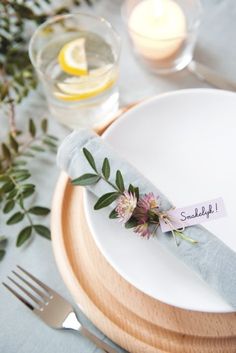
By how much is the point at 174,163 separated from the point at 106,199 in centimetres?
14

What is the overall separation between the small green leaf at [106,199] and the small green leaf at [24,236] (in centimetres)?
17

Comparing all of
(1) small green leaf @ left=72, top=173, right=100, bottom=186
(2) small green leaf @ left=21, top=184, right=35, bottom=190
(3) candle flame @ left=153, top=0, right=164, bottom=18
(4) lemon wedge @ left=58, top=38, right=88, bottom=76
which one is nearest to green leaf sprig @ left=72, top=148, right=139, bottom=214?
(1) small green leaf @ left=72, top=173, right=100, bottom=186

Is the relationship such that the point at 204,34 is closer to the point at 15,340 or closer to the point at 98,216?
the point at 98,216

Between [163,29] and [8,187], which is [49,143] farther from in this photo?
[163,29]

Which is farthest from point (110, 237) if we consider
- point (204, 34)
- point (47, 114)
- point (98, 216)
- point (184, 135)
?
point (204, 34)

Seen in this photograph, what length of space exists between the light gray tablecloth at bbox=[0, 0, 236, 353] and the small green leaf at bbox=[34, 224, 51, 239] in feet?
0.06

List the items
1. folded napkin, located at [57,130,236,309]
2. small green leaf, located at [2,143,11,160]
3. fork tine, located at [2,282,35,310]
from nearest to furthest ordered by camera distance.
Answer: folded napkin, located at [57,130,236,309] < fork tine, located at [2,282,35,310] < small green leaf, located at [2,143,11,160]

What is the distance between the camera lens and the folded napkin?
51 cm

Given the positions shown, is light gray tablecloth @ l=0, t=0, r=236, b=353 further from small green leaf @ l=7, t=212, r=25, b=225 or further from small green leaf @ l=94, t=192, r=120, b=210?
small green leaf @ l=94, t=192, r=120, b=210

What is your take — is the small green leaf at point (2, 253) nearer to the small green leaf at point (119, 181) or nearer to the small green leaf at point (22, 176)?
the small green leaf at point (22, 176)

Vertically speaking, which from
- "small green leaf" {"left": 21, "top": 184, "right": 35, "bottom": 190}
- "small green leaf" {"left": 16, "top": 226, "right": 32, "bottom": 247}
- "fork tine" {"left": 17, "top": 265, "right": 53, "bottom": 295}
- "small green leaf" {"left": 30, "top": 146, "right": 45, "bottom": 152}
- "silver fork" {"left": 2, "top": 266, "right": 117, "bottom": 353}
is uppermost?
"small green leaf" {"left": 30, "top": 146, "right": 45, "bottom": 152}

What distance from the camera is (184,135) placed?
0.67 metres

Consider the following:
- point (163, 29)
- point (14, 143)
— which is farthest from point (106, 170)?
point (163, 29)

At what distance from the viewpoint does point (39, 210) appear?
0.70 metres
